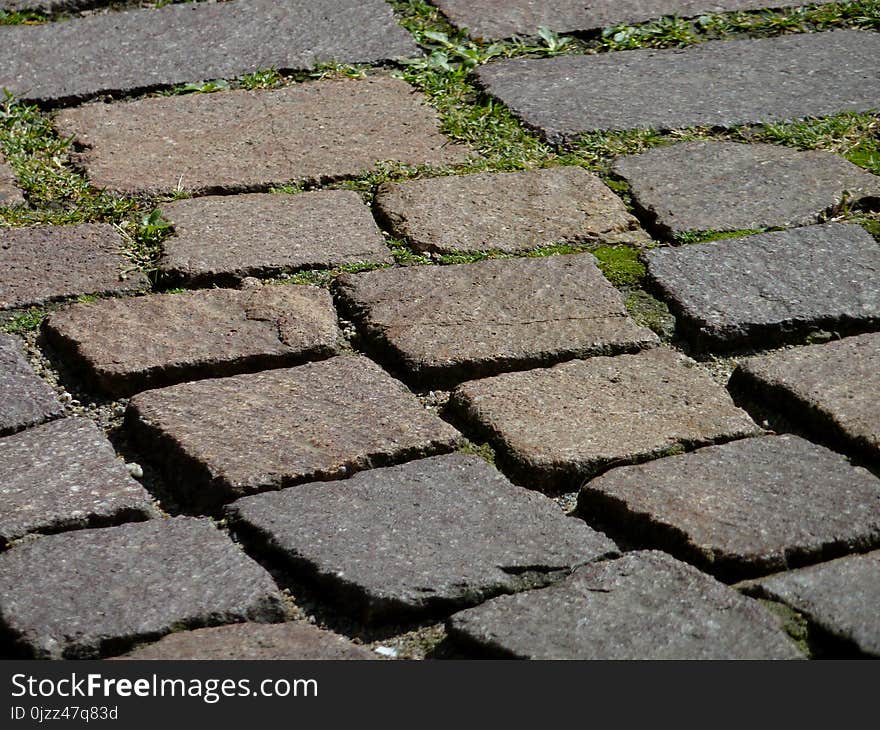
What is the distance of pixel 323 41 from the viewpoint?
12.6ft

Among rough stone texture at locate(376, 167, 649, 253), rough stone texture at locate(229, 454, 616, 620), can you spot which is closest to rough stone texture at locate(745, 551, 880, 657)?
rough stone texture at locate(229, 454, 616, 620)

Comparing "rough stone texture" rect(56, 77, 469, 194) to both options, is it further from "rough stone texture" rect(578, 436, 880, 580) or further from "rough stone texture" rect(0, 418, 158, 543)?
"rough stone texture" rect(578, 436, 880, 580)

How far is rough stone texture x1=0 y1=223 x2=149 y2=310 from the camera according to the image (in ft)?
8.89

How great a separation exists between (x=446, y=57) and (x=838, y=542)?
212cm

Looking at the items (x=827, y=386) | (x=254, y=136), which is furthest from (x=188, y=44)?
(x=827, y=386)

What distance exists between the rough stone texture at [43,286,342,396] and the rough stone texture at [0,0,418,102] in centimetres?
112

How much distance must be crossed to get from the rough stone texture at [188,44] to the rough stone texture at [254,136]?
0.51 ft

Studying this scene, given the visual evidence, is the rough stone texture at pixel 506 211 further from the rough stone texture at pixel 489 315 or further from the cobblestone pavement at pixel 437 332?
the rough stone texture at pixel 489 315

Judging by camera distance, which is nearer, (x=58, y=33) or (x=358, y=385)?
(x=358, y=385)

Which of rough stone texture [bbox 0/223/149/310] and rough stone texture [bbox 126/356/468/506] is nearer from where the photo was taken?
rough stone texture [bbox 126/356/468/506]

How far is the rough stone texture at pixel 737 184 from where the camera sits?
3.02 metres

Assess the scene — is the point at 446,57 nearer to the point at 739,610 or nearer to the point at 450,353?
the point at 450,353

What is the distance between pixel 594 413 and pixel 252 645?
2.58 feet
